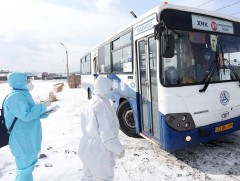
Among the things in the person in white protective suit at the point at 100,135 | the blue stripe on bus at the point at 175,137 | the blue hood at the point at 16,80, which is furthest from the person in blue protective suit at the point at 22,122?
the blue stripe on bus at the point at 175,137

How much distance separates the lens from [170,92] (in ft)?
14.3

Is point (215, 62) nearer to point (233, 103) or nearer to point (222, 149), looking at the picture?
point (233, 103)

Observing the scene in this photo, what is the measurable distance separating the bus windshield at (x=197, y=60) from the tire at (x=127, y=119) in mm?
2228

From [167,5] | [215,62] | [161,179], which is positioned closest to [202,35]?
[215,62]

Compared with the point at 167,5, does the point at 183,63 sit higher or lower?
lower

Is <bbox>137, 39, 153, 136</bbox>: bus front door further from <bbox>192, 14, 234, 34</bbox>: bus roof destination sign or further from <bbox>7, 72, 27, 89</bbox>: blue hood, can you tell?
<bbox>7, 72, 27, 89</bbox>: blue hood

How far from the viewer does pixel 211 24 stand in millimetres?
4875

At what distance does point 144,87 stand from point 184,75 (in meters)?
1.12

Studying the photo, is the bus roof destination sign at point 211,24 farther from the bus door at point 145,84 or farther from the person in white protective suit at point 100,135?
the person in white protective suit at point 100,135

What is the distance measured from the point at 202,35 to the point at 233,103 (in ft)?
5.35

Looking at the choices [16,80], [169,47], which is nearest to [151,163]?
[169,47]

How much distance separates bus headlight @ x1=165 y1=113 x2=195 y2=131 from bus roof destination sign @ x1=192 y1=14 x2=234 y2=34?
1760mm

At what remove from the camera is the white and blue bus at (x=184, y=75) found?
4371 mm

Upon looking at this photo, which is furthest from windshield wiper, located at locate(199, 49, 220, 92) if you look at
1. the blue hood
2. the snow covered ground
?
the blue hood
